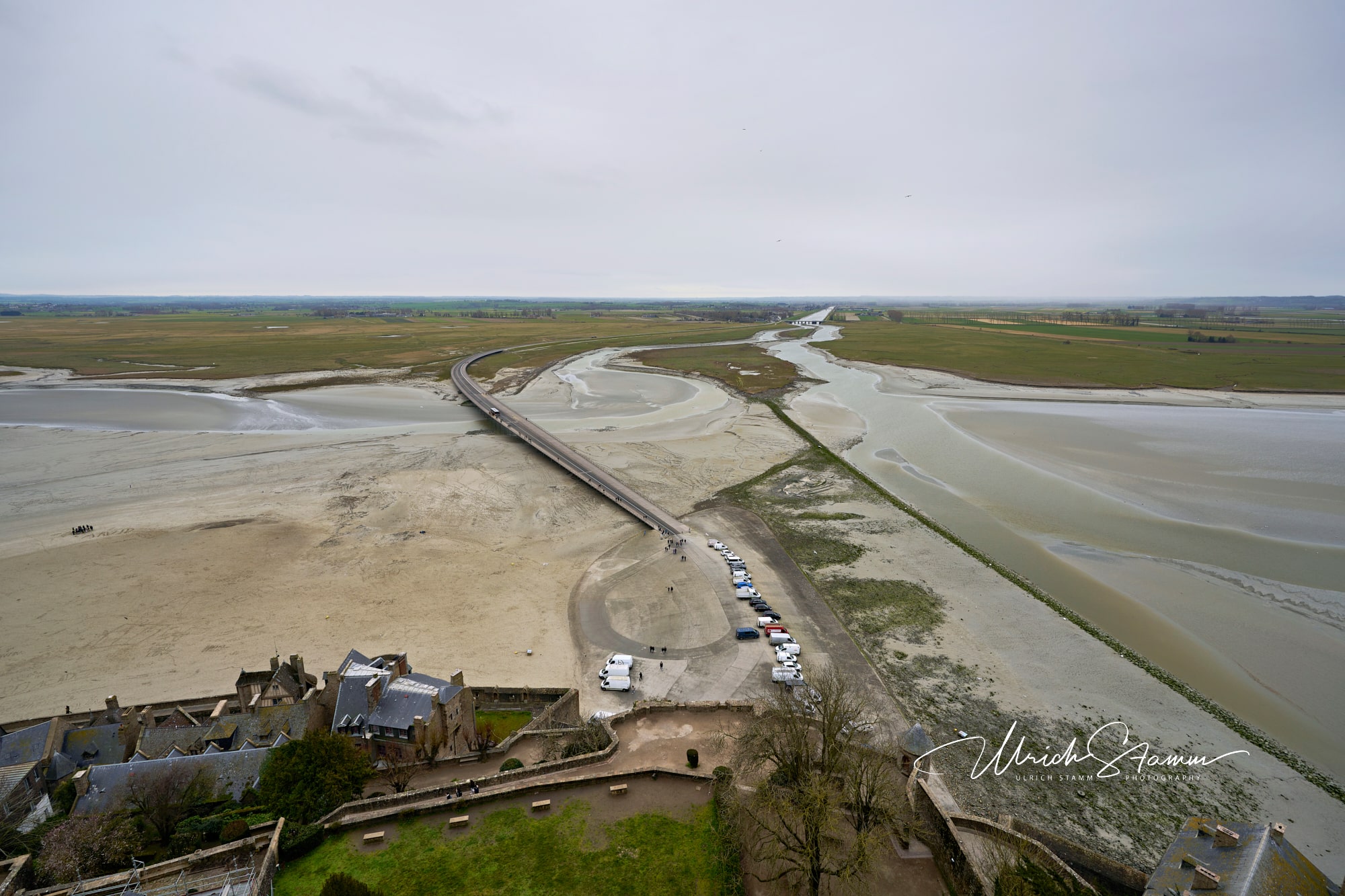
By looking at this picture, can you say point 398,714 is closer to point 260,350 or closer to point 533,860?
point 533,860

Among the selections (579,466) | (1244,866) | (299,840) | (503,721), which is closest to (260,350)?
(579,466)

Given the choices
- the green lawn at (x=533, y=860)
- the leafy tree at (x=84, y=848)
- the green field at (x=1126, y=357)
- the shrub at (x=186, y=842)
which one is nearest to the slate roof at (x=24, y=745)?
the leafy tree at (x=84, y=848)

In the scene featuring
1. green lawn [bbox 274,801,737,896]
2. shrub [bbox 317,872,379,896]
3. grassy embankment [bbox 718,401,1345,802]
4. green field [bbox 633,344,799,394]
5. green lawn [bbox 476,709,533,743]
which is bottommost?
green lawn [bbox 476,709,533,743]

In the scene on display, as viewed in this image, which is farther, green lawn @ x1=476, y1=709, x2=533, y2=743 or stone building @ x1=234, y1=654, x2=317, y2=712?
green lawn @ x1=476, y1=709, x2=533, y2=743

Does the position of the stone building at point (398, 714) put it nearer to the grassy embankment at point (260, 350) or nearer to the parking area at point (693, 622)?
the parking area at point (693, 622)

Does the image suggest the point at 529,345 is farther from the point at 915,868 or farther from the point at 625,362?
the point at 915,868

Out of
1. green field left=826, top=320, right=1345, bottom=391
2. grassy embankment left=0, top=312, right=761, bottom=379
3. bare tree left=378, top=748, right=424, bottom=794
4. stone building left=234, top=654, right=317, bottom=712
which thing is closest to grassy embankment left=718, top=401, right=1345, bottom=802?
bare tree left=378, top=748, right=424, bottom=794

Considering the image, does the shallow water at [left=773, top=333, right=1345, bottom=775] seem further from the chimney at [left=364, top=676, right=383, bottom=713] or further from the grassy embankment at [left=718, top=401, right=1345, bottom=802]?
the chimney at [left=364, top=676, right=383, bottom=713]
